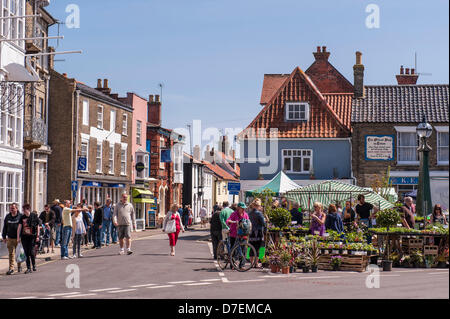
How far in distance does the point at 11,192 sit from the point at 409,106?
23895mm

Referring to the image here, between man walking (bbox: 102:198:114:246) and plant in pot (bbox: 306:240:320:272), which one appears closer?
plant in pot (bbox: 306:240:320:272)

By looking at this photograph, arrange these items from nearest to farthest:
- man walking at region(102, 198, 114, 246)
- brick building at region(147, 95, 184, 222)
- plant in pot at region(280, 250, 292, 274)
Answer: plant in pot at region(280, 250, 292, 274), man walking at region(102, 198, 114, 246), brick building at region(147, 95, 184, 222)

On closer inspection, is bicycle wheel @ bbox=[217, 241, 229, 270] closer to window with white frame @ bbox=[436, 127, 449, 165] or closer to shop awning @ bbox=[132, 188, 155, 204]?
window with white frame @ bbox=[436, 127, 449, 165]

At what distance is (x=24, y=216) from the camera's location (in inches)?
742

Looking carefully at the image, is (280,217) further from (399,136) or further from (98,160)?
(98,160)

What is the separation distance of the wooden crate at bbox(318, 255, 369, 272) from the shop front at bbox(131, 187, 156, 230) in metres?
34.9

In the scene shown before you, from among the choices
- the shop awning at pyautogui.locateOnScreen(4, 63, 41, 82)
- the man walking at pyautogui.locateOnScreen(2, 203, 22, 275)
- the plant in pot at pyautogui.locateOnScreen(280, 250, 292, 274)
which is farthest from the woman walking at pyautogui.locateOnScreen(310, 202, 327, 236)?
the shop awning at pyautogui.locateOnScreen(4, 63, 41, 82)

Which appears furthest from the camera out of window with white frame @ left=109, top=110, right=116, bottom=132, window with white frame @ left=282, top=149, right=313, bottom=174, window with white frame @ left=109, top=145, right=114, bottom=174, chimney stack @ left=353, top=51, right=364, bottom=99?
window with white frame @ left=109, top=110, right=116, bottom=132

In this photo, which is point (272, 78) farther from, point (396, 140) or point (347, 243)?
point (347, 243)

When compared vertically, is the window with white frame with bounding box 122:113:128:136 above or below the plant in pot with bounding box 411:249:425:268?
above

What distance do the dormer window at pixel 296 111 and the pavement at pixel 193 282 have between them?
2421cm

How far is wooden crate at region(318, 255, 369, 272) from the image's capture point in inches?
708

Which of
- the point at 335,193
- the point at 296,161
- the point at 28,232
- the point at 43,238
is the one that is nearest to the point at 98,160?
the point at 296,161
